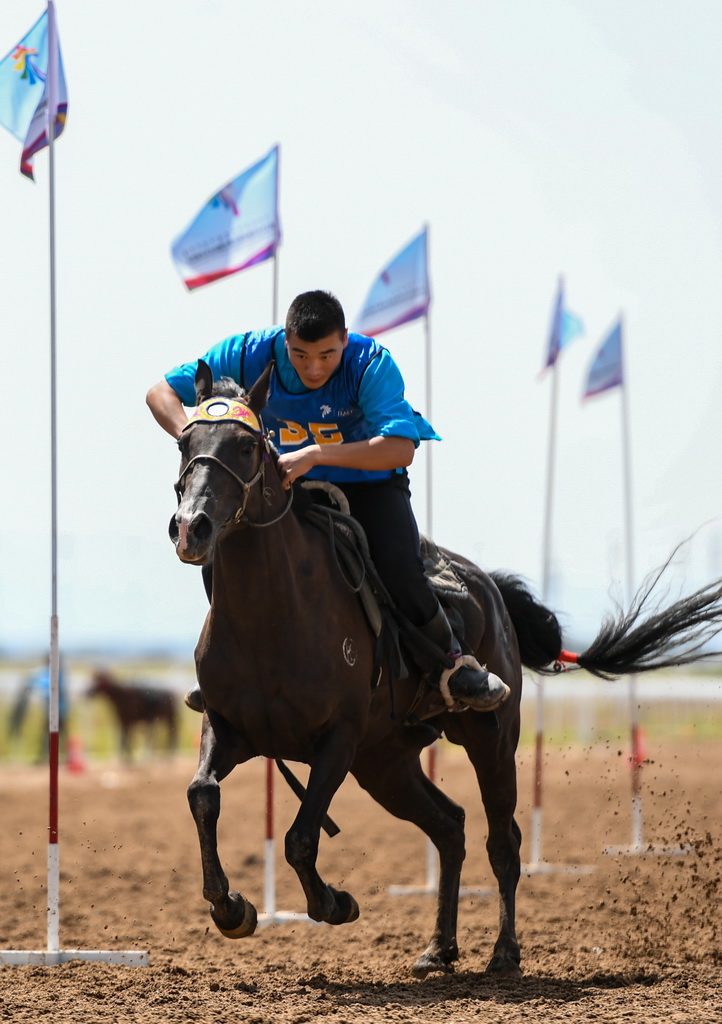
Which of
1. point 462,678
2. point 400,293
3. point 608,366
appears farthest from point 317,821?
point 608,366

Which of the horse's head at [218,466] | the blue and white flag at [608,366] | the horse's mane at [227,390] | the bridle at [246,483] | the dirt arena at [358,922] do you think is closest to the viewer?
the horse's head at [218,466]

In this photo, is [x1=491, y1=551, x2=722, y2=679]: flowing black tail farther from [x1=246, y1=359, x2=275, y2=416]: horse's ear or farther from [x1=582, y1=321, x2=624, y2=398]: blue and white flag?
[x1=582, y1=321, x2=624, y2=398]: blue and white flag

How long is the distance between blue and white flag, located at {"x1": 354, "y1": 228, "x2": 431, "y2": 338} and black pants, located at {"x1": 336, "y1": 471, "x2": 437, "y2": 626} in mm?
5745

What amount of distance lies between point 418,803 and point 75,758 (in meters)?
14.4

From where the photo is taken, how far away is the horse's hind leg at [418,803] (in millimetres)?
→ 7664

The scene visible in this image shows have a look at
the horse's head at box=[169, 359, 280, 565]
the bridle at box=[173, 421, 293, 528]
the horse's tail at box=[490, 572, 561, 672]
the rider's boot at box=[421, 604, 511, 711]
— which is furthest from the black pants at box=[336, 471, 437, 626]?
the horse's tail at box=[490, 572, 561, 672]

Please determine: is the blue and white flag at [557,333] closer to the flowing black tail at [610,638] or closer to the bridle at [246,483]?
the flowing black tail at [610,638]

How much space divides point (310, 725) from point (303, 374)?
63.7 inches

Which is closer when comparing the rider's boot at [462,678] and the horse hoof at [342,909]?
the horse hoof at [342,909]

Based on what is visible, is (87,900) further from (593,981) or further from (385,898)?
(593,981)

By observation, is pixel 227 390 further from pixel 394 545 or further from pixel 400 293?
pixel 400 293

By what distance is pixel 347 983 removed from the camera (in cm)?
704

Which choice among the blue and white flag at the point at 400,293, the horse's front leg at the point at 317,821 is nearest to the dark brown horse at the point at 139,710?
the blue and white flag at the point at 400,293

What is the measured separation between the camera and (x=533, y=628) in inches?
337
